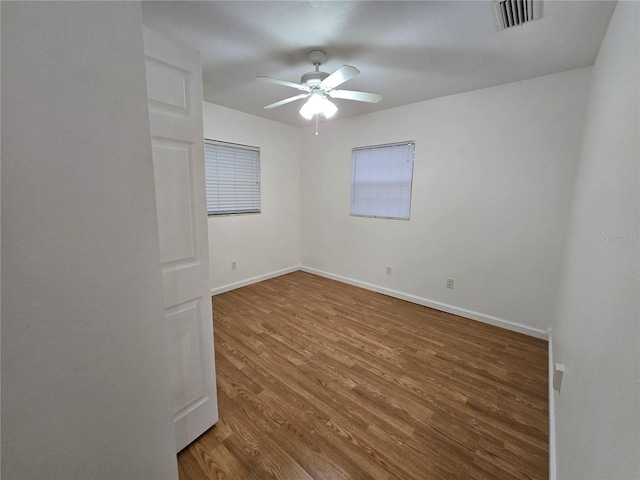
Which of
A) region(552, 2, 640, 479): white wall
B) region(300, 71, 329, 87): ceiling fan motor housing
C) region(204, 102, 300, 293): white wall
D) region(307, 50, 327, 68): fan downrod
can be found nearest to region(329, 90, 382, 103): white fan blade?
region(300, 71, 329, 87): ceiling fan motor housing

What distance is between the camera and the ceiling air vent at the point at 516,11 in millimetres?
1441

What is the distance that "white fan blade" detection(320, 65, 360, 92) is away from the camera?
1702 millimetres

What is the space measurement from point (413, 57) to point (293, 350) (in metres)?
2.65

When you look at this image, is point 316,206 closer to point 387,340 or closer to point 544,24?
point 387,340

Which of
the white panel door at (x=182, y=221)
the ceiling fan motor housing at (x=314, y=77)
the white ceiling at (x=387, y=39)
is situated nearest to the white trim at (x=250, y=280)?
the white panel door at (x=182, y=221)

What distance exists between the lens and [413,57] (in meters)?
2.05

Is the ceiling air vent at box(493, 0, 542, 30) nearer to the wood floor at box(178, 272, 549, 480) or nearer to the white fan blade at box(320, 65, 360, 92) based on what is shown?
the white fan blade at box(320, 65, 360, 92)

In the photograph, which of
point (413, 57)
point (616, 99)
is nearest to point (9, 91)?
point (616, 99)

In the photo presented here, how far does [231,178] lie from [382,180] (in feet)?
6.88

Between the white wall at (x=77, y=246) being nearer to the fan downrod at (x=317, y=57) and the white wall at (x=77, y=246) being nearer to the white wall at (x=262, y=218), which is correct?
the fan downrod at (x=317, y=57)

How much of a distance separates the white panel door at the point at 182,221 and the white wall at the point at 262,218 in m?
2.18

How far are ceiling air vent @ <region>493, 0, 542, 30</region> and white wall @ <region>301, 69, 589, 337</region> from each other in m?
1.06

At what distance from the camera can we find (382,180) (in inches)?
138

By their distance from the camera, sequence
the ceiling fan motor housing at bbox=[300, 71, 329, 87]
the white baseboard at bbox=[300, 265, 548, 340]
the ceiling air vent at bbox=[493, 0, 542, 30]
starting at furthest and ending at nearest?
the white baseboard at bbox=[300, 265, 548, 340] < the ceiling fan motor housing at bbox=[300, 71, 329, 87] < the ceiling air vent at bbox=[493, 0, 542, 30]
